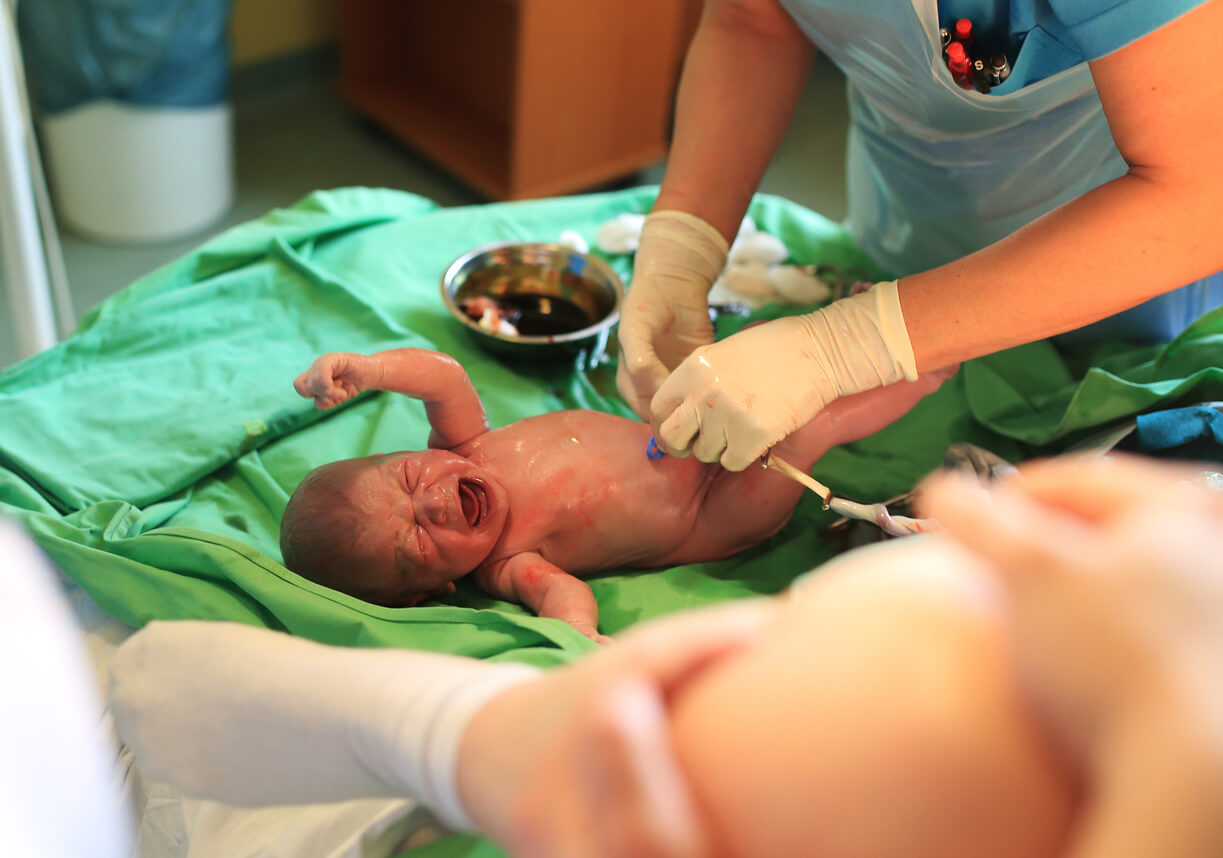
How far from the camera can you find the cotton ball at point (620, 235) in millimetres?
1809

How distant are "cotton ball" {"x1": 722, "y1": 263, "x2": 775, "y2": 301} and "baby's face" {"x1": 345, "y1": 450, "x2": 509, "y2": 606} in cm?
65

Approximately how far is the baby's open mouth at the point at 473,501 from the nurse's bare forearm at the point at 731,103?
53cm

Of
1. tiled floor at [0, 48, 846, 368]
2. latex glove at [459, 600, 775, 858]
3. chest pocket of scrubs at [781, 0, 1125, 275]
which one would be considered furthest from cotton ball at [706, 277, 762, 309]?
tiled floor at [0, 48, 846, 368]

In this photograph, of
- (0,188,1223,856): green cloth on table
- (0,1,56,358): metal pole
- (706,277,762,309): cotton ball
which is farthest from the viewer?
(706,277,762,309): cotton ball

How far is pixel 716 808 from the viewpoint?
0.50 m

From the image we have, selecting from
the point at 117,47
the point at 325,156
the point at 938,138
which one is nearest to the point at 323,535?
the point at 938,138

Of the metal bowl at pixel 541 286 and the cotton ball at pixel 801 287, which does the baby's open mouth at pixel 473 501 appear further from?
the cotton ball at pixel 801 287

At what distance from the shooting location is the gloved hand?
114 centimetres

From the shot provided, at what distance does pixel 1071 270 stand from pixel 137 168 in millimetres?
2531

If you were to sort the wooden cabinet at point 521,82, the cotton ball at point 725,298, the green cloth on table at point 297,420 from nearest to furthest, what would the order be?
the green cloth on table at point 297,420, the cotton ball at point 725,298, the wooden cabinet at point 521,82

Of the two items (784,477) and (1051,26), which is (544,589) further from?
(1051,26)

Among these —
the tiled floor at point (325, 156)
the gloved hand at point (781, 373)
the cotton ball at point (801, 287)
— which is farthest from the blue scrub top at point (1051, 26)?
the tiled floor at point (325, 156)

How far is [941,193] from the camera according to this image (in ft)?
4.99

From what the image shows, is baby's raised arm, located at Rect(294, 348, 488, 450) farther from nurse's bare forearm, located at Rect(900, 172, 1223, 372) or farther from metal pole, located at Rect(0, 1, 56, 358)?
metal pole, located at Rect(0, 1, 56, 358)
